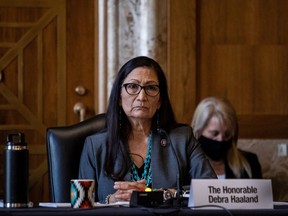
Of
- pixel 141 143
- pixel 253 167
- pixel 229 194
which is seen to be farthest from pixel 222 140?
pixel 229 194

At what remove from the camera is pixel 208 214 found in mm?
2281

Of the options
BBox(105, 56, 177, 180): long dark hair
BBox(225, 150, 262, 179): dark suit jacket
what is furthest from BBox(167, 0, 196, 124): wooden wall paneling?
BBox(105, 56, 177, 180): long dark hair

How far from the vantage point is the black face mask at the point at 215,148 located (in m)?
4.50

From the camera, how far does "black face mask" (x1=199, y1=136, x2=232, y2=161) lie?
4.50 meters

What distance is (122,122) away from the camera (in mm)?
3471

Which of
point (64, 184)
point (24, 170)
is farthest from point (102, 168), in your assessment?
point (24, 170)

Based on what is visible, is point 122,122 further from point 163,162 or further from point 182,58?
point 182,58

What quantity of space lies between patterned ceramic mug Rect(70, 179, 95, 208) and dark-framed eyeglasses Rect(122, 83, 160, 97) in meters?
0.88

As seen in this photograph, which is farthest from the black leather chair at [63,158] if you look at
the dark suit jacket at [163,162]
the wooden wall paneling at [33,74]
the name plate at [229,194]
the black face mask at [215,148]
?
the wooden wall paneling at [33,74]

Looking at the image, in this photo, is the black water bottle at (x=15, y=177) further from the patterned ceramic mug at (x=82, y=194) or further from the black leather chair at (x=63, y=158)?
the black leather chair at (x=63, y=158)

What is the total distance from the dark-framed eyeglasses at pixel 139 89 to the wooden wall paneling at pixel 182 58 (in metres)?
1.84

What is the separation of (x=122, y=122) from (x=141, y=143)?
13 cm

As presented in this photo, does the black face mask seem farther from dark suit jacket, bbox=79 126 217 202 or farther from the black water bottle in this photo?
the black water bottle

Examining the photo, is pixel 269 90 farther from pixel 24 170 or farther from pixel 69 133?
pixel 24 170
